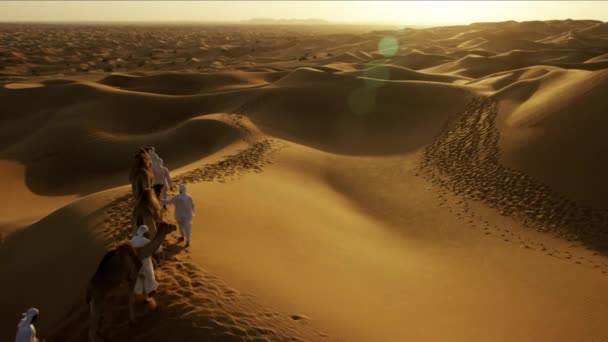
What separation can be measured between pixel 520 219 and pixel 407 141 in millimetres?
8746

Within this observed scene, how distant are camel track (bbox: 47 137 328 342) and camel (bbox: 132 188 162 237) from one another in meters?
0.74

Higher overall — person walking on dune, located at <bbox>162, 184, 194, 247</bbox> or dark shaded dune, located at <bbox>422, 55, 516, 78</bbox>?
dark shaded dune, located at <bbox>422, 55, 516, 78</bbox>

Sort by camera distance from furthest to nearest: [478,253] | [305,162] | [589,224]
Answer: [305,162] < [589,224] < [478,253]

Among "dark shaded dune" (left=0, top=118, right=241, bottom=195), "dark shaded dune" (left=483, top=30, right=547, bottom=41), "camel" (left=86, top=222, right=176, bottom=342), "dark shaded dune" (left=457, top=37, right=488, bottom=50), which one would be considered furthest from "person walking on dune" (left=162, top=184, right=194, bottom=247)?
"dark shaded dune" (left=483, top=30, right=547, bottom=41)

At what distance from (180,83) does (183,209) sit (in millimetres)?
28842

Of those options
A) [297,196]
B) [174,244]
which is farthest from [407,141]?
[174,244]

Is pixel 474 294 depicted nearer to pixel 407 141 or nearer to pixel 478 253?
pixel 478 253

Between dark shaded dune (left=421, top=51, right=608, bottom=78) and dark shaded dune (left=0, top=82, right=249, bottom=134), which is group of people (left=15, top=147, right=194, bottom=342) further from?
dark shaded dune (left=421, top=51, right=608, bottom=78)

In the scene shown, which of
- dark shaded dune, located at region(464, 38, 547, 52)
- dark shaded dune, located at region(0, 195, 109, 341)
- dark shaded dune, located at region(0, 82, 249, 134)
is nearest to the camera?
dark shaded dune, located at region(0, 195, 109, 341)

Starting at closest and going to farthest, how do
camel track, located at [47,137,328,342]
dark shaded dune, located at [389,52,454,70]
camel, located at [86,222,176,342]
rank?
camel, located at [86,222,176,342], camel track, located at [47,137,328,342], dark shaded dune, located at [389,52,454,70]

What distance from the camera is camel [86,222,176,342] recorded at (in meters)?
5.45

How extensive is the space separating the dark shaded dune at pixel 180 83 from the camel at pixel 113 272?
28.7 meters

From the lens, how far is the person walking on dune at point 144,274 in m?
5.84

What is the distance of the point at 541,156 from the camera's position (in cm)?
1500
